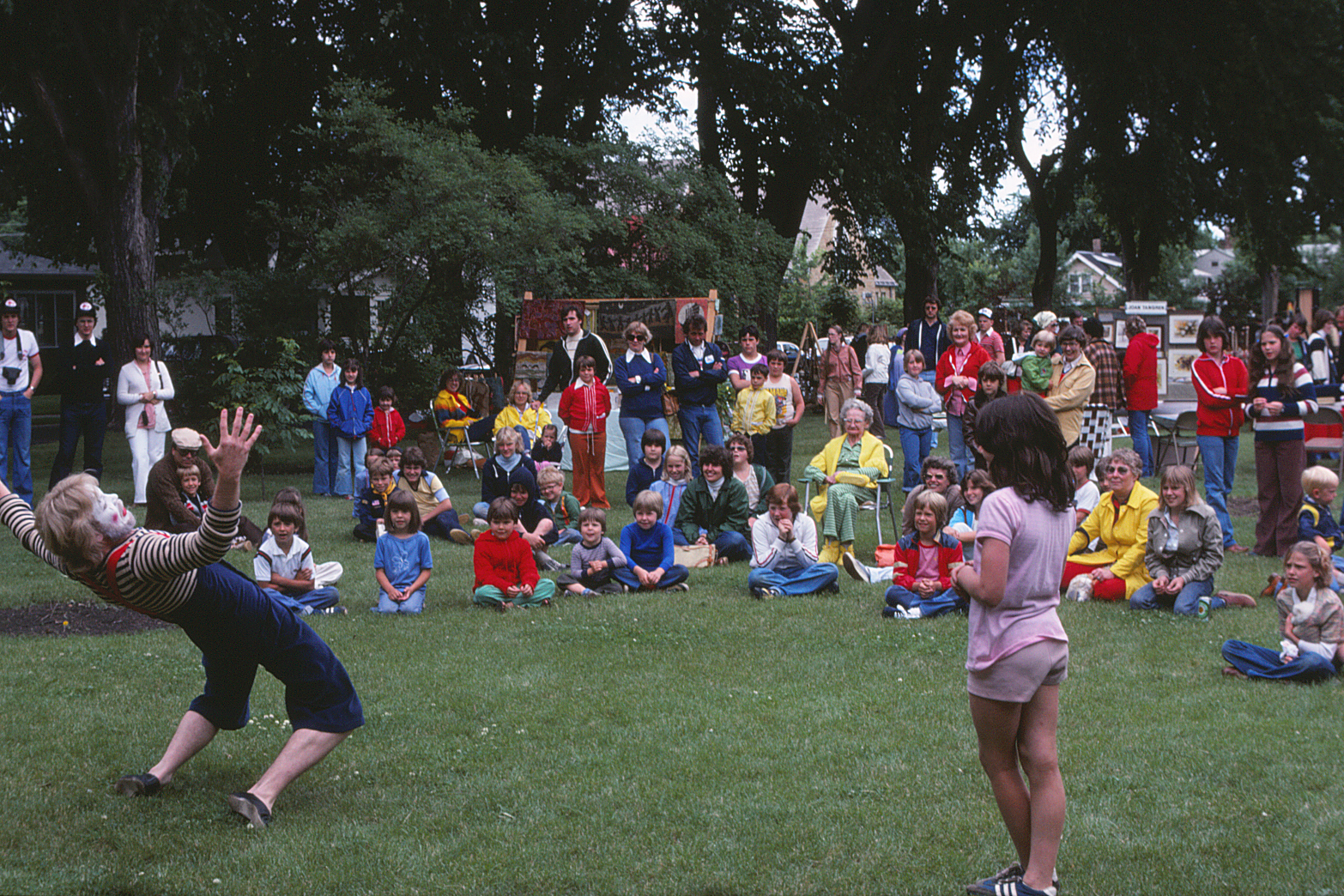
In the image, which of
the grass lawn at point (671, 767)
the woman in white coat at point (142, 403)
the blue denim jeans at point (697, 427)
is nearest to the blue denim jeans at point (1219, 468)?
the grass lawn at point (671, 767)

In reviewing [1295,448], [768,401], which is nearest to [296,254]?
[768,401]

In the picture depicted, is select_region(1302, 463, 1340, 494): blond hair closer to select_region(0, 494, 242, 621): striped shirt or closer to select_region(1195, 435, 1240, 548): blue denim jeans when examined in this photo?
select_region(1195, 435, 1240, 548): blue denim jeans

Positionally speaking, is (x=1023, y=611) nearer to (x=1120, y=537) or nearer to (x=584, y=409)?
(x=1120, y=537)

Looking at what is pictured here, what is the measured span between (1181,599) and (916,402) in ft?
16.7

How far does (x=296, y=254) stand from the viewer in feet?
60.0

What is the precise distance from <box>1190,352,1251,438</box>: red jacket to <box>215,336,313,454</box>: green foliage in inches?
406

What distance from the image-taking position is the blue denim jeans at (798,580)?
9.51 metres

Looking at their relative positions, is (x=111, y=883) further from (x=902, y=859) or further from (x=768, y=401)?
(x=768, y=401)

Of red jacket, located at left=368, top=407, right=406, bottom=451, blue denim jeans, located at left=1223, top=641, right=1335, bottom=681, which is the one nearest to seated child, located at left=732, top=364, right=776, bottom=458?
red jacket, located at left=368, top=407, right=406, bottom=451

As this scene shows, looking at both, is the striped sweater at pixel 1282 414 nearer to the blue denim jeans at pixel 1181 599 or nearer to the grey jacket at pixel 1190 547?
the grey jacket at pixel 1190 547

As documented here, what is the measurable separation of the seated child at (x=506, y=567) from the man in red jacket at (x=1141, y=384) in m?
8.63

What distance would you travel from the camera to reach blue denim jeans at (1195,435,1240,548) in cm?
1091

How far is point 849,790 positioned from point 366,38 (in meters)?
17.9

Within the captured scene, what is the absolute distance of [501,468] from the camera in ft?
41.5
